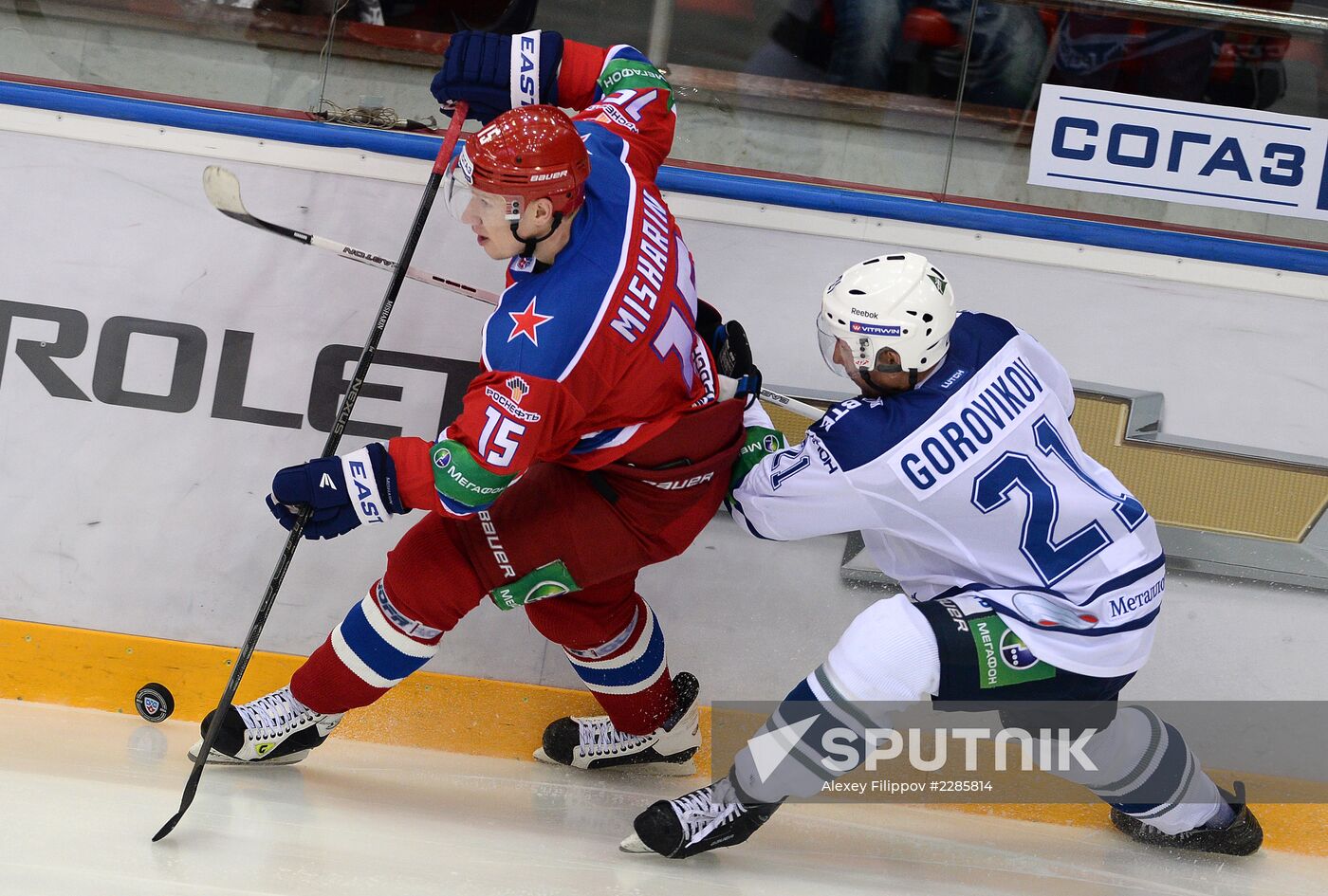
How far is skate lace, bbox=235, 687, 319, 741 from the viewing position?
2.43m

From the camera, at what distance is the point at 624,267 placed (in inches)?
83.4

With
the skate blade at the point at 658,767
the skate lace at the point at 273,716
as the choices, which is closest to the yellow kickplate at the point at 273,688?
the skate blade at the point at 658,767

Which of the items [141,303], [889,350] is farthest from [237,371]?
[889,350]

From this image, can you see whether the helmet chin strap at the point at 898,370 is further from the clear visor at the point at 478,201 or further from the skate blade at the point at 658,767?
the skate blade at the point at 658,767

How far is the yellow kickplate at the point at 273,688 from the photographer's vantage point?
279 centimetres

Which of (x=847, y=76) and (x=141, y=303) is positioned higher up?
(x=847, y=76)

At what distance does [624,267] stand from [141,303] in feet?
4.18

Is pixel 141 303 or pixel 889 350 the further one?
pixel 141 303

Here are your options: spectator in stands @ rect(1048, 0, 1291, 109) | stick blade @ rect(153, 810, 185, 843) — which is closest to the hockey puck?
stick blade @ rect(153, 810, 185, 843)

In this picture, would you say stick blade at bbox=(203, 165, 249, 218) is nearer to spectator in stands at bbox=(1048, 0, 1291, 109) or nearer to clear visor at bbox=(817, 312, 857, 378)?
clear visor at bbox=(817, 312, 857, 378)

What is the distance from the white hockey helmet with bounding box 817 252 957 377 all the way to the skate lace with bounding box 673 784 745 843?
2.69 feet

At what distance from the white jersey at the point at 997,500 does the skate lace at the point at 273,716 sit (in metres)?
1.01

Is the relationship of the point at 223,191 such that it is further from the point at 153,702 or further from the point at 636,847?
the point at 636,847

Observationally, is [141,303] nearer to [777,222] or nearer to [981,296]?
[777,222]
